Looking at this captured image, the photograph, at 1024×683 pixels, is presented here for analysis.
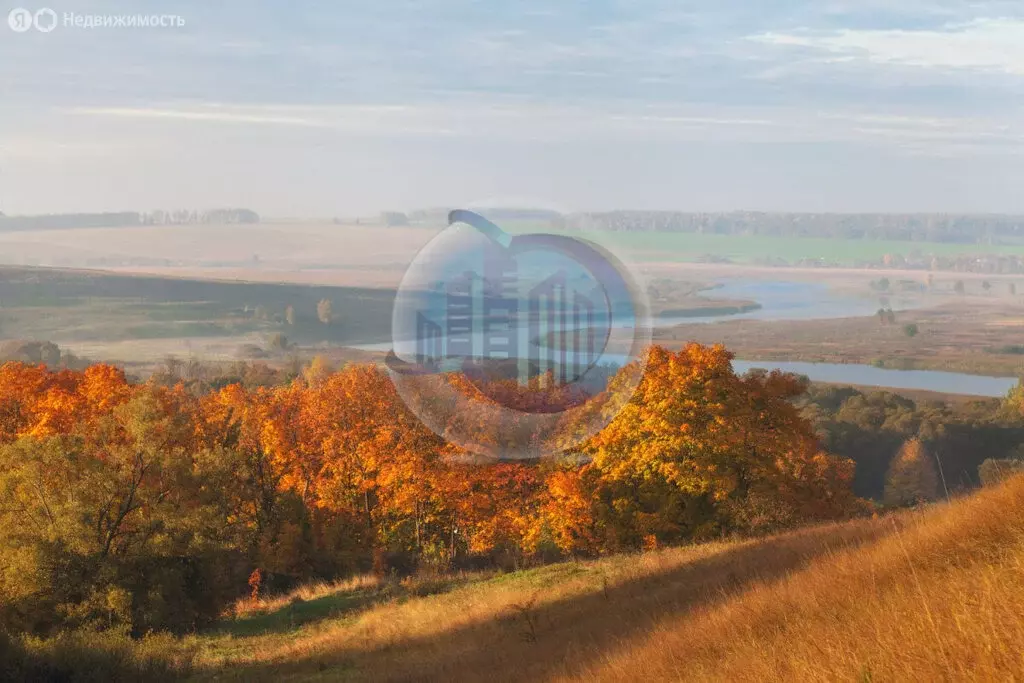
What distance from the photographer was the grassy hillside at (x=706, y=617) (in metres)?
8.22

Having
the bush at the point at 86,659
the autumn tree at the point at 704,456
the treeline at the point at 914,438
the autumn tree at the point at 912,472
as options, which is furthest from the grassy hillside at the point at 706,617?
the autumn tree at the point at 912,472

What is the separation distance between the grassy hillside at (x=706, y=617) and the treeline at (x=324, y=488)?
12.4 ft

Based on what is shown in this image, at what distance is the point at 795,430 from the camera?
1677 inches

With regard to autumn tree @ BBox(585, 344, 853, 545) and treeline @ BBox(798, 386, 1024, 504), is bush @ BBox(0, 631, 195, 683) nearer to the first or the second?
autumn tree @ BBox(585, 344, 853, 545)

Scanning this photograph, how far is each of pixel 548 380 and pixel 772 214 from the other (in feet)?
442

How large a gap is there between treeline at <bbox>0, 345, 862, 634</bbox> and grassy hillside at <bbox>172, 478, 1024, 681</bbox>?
377 cm

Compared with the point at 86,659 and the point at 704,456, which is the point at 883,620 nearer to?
the point at 86,659

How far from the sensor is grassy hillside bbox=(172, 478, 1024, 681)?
27.0ft

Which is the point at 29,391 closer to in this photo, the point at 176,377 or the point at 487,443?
the point at 487,443

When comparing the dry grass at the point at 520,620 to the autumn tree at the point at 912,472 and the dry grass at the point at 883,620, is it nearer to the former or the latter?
the dry grass at the point at 883,620

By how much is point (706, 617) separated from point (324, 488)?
37656 mm

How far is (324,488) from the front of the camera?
162 feet

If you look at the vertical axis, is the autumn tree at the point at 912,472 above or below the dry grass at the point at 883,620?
below

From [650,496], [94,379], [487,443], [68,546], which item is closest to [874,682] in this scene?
[68,546]
